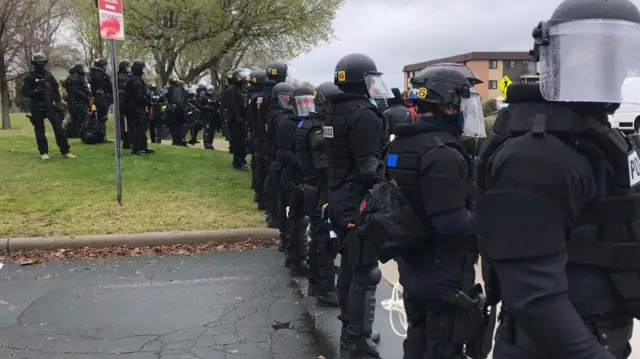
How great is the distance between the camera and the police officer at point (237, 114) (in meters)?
12.4

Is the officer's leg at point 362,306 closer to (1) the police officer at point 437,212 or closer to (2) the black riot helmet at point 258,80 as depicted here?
(1) the police officer at point 437,212

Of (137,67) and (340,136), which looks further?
(137,67)

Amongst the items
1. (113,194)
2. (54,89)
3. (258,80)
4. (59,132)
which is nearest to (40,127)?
(59,132)

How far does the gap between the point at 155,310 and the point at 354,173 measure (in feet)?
8.12

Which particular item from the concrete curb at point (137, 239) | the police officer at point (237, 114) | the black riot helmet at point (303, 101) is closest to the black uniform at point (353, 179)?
the black riot helmet at point (303, 101)

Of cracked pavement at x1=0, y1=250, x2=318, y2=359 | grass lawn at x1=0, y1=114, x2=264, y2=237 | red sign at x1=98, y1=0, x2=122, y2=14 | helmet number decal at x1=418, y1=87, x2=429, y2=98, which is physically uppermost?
red sign at x1=98, y1=0, x2=122, y2=14

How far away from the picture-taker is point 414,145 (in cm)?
312

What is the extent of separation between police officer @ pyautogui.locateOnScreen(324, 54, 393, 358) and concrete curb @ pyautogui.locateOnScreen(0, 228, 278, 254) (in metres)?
3.64

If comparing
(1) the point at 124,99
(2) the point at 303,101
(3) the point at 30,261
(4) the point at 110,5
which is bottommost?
(3) the point at 30,261

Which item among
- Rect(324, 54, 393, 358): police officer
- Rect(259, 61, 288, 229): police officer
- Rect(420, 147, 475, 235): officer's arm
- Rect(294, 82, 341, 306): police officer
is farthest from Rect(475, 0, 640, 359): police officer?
Rect(259, 61, 288, 229): police officer

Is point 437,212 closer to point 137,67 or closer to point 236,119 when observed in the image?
point 236,119

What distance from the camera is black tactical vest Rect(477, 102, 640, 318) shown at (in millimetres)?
1764

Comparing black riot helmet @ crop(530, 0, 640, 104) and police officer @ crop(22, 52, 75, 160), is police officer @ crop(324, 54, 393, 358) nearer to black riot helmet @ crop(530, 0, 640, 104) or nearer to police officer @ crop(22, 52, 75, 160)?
black riot helmet @ crop(530, 0, 640, 104)

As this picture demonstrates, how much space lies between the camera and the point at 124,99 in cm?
1280
